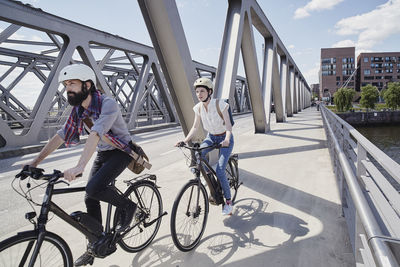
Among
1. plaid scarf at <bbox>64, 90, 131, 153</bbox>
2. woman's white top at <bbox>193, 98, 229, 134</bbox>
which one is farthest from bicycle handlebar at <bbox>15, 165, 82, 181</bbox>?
woman's white top at <bbox>193, 98, 229, 134</bbox>

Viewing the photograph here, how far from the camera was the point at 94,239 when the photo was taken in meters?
2.30

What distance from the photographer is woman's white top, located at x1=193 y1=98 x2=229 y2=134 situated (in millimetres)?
3442

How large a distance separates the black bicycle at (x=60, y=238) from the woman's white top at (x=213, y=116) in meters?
1.15

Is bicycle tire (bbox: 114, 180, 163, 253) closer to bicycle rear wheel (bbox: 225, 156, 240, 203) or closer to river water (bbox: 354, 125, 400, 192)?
bicycle rear wheel (bbox: 225, 156, 240, 203)

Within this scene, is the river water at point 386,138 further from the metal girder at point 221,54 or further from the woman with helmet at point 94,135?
the woman with helmet at point 94,135

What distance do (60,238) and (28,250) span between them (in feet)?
0.81

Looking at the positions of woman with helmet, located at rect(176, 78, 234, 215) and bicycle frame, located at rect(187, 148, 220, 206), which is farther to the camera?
woman with helmet, located at rect(176, 78, 234, 215)

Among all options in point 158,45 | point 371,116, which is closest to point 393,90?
point 371,116

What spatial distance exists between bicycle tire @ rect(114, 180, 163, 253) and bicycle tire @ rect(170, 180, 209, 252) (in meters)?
0.41

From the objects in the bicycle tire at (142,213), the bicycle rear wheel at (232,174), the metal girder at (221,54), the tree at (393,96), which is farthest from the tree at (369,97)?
the bicycle tire at (142,213)

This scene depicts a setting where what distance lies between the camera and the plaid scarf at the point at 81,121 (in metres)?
2.26

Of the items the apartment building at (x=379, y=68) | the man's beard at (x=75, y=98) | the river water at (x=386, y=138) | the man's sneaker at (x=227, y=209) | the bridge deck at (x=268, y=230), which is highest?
the apartment building at (x=379, y=68)

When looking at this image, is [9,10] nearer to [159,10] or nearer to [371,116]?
[159,10]

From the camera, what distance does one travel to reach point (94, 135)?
212cm
